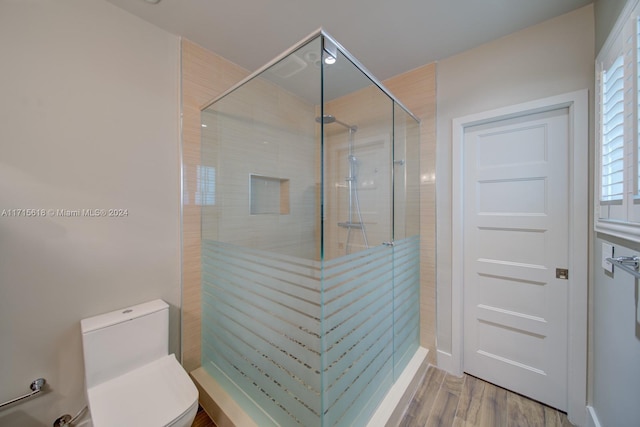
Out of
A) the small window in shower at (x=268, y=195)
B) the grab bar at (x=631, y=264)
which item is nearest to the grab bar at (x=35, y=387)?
the small window in shower at (x=268, y=195)

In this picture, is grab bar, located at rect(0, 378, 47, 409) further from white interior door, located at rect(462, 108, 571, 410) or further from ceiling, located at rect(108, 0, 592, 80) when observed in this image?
white interior door, located at rect(462, 108, 571, 410)

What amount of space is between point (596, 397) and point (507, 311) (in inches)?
21.6

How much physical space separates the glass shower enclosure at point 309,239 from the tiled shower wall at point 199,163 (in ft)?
0.22

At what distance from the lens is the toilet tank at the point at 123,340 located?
1220 millimetres

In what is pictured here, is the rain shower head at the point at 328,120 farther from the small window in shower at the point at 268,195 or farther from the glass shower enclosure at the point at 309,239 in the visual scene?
the small window in shower at the point at 268,195

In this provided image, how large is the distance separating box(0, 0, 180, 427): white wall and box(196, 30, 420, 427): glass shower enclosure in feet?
1.21

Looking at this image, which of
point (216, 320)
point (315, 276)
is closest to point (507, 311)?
→ point (315, 276)

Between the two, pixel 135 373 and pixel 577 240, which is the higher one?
pixel 577 240

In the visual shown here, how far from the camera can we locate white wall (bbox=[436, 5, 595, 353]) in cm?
145

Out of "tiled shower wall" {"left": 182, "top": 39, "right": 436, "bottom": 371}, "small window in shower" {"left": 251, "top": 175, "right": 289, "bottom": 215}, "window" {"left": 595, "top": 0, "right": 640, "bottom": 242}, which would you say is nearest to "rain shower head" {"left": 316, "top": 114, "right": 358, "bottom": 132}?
"small window in shower" {"left": 251, "top": 175, "right": 289, "bottom": 215}

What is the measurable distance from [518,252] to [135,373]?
8.43ft

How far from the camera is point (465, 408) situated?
5.21 feet

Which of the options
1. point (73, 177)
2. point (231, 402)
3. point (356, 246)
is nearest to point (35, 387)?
point (231, 402)

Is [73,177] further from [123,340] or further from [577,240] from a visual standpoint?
[577,240]
